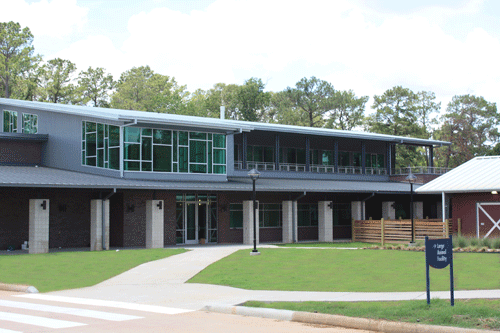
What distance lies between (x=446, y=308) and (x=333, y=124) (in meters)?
67.0

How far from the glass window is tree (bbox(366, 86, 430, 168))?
3820cm

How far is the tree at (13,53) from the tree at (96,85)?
644 centimetres

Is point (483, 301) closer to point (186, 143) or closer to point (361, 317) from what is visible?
point (361, 317)

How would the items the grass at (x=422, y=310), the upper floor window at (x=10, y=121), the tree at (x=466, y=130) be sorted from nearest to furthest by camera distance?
the grass at (x=422, y=310)
the upper floor window at (x=10, y=121)
the tree at (x=466, y=130)

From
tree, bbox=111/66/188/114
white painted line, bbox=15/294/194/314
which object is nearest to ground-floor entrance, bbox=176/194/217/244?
white painted line, bbox=15/294/194/314

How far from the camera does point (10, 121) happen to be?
3844 centimetres

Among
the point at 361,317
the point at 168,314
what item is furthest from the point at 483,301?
the point at 168,314

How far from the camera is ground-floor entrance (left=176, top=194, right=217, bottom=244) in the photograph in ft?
108

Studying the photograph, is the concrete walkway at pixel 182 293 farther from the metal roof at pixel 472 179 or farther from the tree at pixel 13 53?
the tree at pixel 13 53

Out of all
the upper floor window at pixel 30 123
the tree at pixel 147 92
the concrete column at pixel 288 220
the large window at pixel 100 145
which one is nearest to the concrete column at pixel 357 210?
the concrete column at pixel 288 220

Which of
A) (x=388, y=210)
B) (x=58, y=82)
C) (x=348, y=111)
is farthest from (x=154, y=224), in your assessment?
(x=348, y=111)

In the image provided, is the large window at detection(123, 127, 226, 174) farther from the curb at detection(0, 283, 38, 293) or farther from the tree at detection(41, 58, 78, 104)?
the tree at detection(41, 58, 78, 104)

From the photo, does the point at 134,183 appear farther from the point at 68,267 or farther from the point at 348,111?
the point at 348,111

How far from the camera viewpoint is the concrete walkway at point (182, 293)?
524 inches
